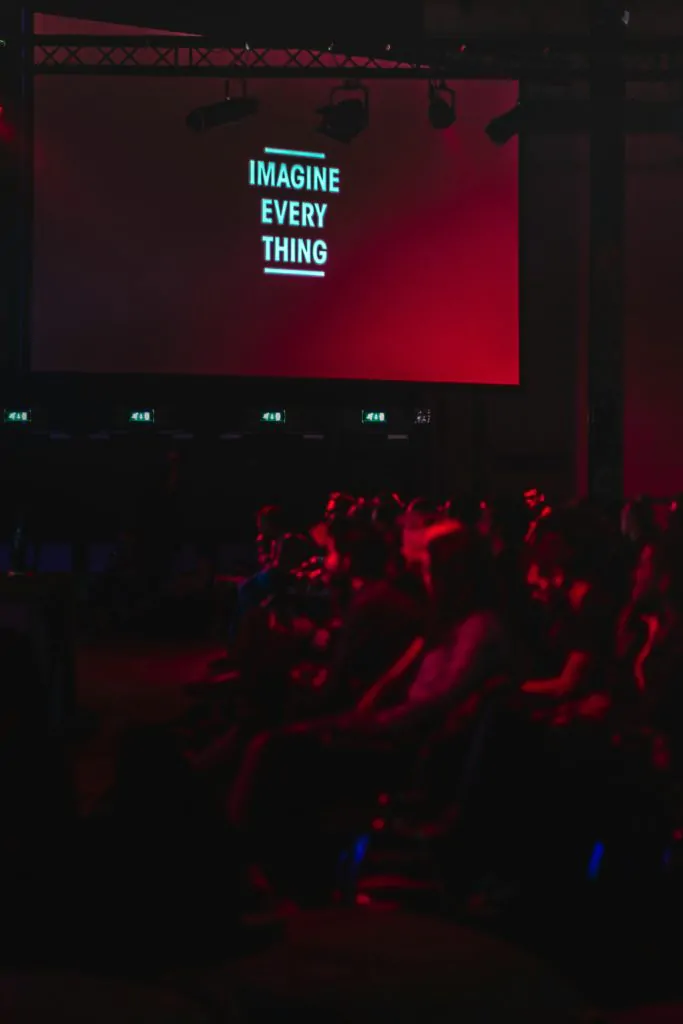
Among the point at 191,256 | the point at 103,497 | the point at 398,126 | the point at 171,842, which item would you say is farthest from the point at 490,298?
the point at 171,842

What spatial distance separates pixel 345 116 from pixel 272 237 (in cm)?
129

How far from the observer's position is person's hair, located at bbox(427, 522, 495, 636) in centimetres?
416

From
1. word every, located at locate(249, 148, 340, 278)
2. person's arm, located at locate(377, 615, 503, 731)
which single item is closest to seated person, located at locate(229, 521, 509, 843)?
person's arm, located at locate(377, 615, 503, 731)

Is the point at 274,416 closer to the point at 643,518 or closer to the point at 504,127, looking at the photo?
the point at 504,127

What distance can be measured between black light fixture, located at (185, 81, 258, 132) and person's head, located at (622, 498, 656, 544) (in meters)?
6.24

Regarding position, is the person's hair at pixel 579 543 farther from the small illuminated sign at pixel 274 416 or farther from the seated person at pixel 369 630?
the small illuminated sign at pixel 274 416

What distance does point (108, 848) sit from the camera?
6.93 feet

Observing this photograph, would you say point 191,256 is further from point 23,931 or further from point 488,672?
point 23,931

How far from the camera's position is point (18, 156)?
11977 millimetres

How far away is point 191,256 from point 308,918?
1095 centimetres

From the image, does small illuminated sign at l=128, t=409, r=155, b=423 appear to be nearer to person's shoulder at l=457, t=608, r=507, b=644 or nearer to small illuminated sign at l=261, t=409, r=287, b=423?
small illuminated sign at l=261, t=409, r=287, b=423

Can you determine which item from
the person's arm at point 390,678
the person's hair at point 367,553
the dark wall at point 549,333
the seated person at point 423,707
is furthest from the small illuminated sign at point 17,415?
the seated person at point 423,707

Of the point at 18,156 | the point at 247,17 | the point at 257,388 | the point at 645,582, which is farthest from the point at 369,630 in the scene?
the point at 247,17

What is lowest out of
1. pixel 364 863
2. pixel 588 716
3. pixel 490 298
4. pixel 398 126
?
pixel 364 863
